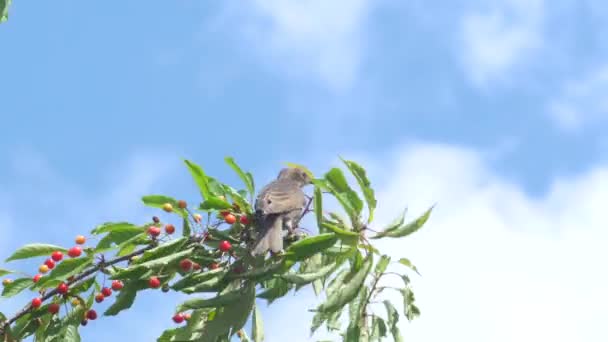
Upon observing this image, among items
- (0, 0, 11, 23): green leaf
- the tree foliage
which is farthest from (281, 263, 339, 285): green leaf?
(0, 0, 11, 23): green leaf

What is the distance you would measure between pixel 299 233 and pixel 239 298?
0.85 meters

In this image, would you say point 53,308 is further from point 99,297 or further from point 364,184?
point 364,184

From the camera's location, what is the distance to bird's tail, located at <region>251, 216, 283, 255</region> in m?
5.01

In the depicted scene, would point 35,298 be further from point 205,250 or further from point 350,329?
point 350,329

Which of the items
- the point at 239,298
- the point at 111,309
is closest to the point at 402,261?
the point at 239,298

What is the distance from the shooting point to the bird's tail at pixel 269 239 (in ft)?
16.4

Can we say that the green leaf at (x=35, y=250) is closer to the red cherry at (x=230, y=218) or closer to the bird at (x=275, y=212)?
the red cherry at (x=230, y=218)

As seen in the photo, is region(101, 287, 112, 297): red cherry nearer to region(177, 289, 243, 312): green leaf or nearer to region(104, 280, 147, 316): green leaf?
region(104, 280, 147, 316): green leaf

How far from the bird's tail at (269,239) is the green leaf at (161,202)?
505mm

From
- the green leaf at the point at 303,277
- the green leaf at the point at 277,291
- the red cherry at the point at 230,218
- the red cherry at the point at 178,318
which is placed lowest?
the green leaf at the point at 303,277

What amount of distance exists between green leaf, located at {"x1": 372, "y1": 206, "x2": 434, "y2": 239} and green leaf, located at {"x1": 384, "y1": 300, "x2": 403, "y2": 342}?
3.00 ft

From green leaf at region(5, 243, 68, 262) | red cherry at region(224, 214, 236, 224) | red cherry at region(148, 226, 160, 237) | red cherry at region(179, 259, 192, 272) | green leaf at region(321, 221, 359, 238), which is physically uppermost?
red cherry at region(224, 214, 236, 224)

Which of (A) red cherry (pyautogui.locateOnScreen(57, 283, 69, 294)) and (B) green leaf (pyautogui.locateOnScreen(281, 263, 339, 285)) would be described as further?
(A) red cherry (pyautogui.locateOnScreen(57, 283, 69, 294))

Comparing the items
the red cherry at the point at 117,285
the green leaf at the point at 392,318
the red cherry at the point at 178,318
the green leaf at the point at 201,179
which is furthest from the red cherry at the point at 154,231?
the green leaf at the point at 392,318
